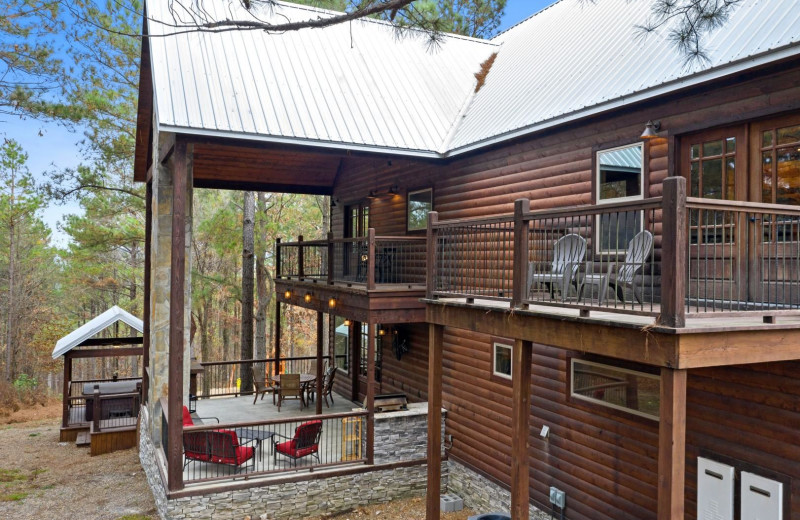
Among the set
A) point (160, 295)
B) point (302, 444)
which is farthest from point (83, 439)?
point (302, 444)

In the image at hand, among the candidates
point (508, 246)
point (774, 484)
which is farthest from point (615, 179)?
point (774, 484)

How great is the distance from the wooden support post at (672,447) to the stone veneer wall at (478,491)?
4477mm

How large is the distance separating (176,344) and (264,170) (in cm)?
745

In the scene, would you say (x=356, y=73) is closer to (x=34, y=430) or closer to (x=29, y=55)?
(x=29, y=55)

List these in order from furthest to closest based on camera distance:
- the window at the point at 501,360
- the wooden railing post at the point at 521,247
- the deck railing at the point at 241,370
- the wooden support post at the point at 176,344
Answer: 1. the deck railing at the point at 241,370
2. the window at the point at 501,360
3. the wooden support post at the point at 176,344
4. the wooden railing post at the point at 521,247

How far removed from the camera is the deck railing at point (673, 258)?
4.21 meters

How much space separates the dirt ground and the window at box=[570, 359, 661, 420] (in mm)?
3443

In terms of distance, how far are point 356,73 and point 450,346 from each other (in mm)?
5958

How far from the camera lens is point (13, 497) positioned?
10.3 metres

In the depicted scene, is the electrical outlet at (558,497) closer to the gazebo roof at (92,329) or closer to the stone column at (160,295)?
the stone column at (160,295)

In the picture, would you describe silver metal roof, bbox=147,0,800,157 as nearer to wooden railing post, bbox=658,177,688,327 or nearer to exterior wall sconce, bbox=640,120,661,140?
exterior wall sconce, bbox=640,120,661,140

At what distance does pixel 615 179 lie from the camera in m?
7.53

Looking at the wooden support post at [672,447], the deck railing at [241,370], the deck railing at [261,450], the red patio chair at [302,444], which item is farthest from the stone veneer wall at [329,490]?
the wooden support post at [672,447]

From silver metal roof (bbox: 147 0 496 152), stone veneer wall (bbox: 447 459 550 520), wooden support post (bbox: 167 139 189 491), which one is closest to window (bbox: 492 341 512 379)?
stone veneer wall (bbox: 447 459 550 520)
